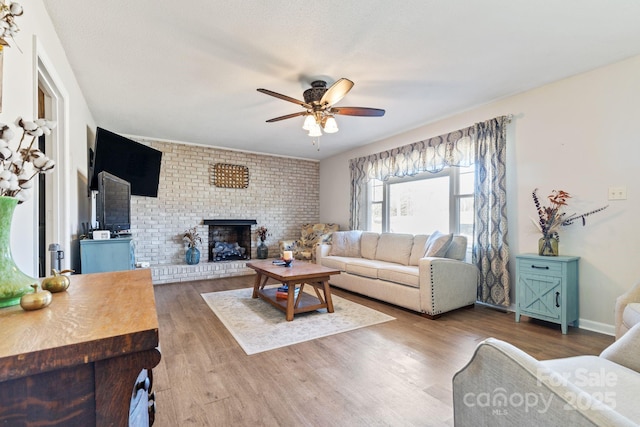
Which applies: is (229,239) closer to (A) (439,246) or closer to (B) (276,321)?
(B) (276,321)

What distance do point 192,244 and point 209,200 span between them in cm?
87

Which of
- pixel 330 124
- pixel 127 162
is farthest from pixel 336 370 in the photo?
pixel 127 162

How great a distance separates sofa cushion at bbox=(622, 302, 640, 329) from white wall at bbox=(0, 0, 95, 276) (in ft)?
10.9

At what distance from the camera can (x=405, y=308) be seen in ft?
11.8

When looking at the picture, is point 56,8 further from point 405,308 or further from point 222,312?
point 405,308

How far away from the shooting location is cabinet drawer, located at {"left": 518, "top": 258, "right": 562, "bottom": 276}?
281 centimetres

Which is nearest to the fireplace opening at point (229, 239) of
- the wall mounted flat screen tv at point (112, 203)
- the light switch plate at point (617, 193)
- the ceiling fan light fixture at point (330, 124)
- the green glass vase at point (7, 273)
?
the wall mounted flat screen tv at point (112, 203)

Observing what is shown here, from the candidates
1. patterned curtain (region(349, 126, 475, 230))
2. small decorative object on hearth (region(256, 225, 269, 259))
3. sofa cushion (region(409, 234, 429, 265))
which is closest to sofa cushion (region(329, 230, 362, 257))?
patterned curtain (region(349, 126, 475, 230))

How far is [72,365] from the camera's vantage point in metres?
0.53

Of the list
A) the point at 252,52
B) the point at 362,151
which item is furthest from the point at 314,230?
the point at 252,52

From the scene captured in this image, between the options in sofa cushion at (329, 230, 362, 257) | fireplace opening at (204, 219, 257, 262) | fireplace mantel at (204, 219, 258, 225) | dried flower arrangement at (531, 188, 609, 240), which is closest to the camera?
dried flower arrangement at (531, 188, 609, 240)

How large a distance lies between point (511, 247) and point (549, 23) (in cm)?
224

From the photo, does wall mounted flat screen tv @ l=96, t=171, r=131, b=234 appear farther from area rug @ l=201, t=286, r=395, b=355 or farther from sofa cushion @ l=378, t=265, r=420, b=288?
sofa cushion @ l=378, t=265, r=420, b=288

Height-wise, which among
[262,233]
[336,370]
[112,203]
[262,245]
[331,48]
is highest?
[331,48]
